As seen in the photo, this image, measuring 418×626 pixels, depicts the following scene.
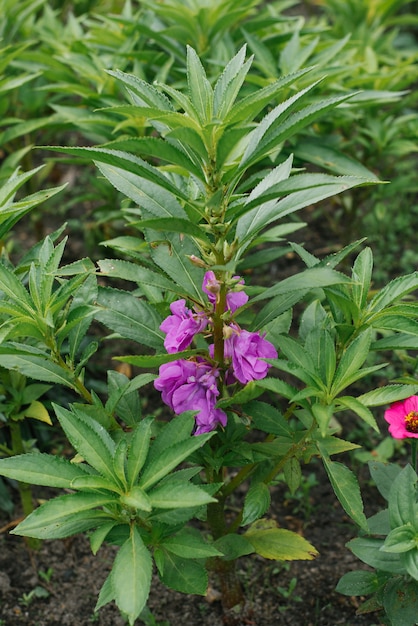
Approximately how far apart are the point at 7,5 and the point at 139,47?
2.46 ft

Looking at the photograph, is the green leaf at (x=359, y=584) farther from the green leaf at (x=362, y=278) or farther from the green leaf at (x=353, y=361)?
the green leaf at (x=362, y=278)

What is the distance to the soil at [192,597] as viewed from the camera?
7.62 ft

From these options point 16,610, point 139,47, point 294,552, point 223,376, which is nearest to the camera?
point 223,376

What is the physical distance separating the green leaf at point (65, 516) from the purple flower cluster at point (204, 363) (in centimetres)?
28

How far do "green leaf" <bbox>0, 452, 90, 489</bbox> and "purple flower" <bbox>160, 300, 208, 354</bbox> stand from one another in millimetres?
337

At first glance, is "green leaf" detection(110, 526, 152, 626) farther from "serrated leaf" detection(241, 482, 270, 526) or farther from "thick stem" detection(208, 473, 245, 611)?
"thick stem" detection(208, 473, 245, 611)

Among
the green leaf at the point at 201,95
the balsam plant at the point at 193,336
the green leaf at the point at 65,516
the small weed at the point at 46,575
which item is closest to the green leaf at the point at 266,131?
the balsam plant at the point at 193,336

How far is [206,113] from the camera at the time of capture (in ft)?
5.30

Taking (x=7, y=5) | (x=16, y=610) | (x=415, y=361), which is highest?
(x=7, y=5)

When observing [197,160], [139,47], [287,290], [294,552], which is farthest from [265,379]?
[139,47]

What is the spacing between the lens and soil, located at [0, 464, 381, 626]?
232 centimetres

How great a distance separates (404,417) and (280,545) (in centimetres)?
49

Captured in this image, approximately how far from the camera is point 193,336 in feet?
5.88

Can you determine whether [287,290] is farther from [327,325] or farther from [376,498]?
[376,498]
